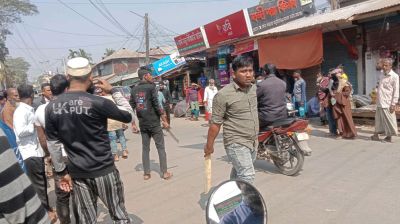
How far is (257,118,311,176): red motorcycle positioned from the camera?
5.55m

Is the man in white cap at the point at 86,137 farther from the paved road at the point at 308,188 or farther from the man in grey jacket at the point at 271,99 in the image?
the man in grey jacket at the point at 271,99

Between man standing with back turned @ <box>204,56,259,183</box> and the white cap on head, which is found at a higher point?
the white cap on head

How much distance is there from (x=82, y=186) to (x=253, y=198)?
1375 mm

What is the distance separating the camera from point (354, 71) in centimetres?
1088

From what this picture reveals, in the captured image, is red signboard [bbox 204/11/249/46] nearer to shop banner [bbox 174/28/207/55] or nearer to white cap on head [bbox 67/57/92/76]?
shop banner [bbox 174/28/207/55]

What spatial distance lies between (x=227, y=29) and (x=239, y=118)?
38.9 ft

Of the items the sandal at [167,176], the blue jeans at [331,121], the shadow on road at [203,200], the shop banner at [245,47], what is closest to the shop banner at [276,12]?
the shop banner at [245,47]

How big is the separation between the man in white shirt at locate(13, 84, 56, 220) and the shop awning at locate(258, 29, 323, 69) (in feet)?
26.9

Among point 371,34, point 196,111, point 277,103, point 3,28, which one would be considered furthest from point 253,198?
point 3,28

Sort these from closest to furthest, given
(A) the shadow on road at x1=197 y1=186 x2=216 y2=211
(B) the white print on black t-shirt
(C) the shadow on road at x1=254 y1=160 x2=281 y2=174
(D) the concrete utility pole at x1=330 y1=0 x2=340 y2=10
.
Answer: (B) the white print on black t-shirt → (A) the shadow on road at x1=197 y1=186 x2=216 y2=211 → (C) the shadow on road at x1=254 y1=160 x2=281 y2=174 → (D) the concrete utility pole at x1=330 y1=0 x2=340 y2=10

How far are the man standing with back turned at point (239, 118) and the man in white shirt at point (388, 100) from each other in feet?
15.0

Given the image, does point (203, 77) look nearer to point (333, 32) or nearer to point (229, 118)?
point (333, 32)

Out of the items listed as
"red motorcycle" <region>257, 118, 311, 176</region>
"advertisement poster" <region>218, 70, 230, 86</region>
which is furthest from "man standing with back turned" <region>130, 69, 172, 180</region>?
"advertisement poster" <region>218, 70, 230, 86</region>

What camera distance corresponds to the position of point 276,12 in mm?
14836
